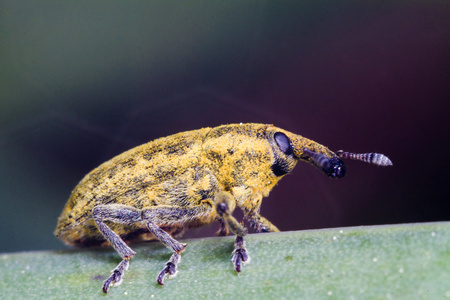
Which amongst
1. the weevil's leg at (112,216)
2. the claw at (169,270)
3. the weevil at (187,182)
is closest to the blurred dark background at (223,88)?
the weevil at (187,182)

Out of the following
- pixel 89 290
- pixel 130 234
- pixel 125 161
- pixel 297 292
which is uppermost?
pixel 125 161

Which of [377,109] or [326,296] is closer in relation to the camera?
[326,296]

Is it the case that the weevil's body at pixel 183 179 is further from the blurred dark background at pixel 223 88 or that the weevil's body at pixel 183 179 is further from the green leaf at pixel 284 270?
the green leaf at pixel 284 270

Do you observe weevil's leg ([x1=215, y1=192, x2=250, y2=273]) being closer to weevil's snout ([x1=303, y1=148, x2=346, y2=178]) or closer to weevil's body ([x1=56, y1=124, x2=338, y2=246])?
weevil's body ([x1=56, y1=124, x2=338, y2=246])

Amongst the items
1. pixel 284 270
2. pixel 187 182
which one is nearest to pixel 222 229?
pixel 187 182

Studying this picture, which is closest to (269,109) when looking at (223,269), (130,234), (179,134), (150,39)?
(179,134)

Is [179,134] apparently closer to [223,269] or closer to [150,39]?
[150,39]
